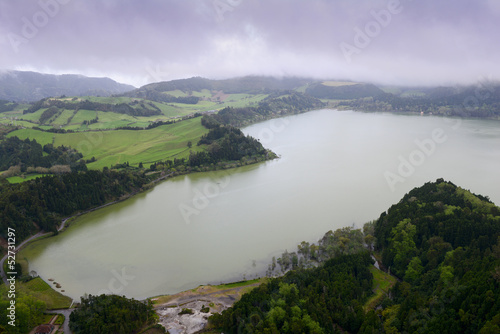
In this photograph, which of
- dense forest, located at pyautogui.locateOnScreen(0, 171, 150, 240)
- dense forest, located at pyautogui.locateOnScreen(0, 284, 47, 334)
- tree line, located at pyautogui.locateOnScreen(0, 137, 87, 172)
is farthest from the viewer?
tree line, located at pyautogui.locateOnScreen(0, 137, 87, 172)

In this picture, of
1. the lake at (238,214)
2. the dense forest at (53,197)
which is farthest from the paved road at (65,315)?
the dense forest at (53,197)

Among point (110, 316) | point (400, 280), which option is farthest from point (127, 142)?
point (400, 280)

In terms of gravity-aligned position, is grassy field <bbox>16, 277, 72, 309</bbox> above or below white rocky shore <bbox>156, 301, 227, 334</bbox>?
above

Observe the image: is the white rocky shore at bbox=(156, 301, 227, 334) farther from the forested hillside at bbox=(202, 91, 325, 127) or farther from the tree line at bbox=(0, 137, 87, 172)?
the forested hillside at bbox=(202, 91, 325, 127)

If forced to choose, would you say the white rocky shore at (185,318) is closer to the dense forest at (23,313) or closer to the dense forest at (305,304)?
the dense forest at (305,304)

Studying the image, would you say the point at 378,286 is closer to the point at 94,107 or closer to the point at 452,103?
the point at 94,107

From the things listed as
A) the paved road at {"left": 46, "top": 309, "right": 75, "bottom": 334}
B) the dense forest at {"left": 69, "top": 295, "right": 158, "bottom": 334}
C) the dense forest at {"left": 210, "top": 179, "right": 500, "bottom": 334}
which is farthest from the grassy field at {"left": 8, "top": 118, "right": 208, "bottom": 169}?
the dense forest at {"left": 210, "top": 179, "right": 500, "bottom": 334}

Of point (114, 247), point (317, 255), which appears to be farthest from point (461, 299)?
point (114, 247)
